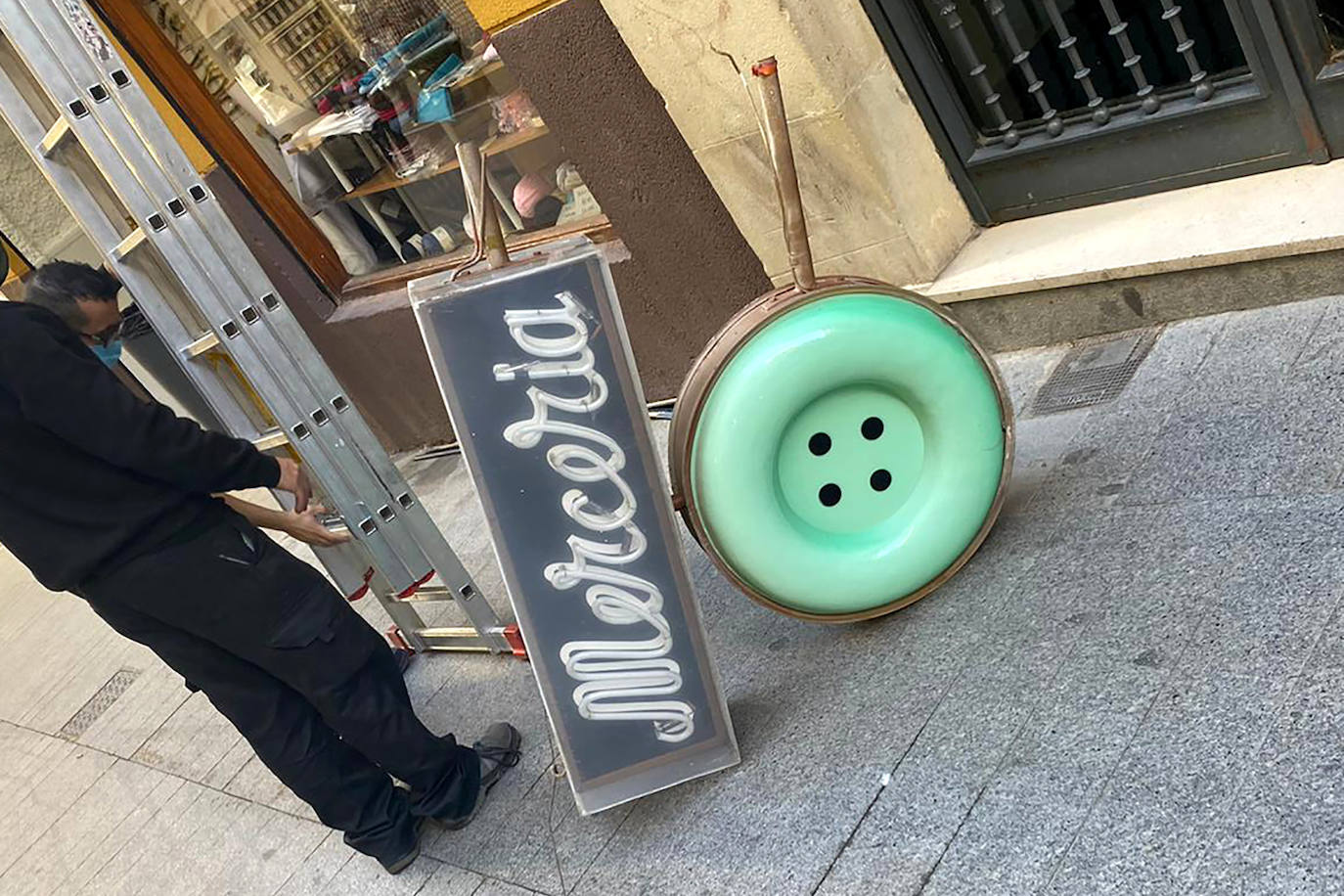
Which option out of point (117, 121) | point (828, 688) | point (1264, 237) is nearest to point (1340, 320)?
point (1264, 237)

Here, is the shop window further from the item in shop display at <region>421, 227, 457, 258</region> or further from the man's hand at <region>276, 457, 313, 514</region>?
the man's hand at <region>276, 457, 313, 514</region>

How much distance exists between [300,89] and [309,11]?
41cm

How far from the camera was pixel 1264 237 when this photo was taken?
127 inches

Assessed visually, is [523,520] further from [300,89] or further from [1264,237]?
[300,89]

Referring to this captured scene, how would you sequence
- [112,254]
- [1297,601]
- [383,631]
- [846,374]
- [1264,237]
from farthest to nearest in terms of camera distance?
1. [383,631]
2. [112,254]
3. [1264,237]
4. [846,374]
5. [1297,601]

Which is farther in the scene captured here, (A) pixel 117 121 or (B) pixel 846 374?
(A) pixel 117 121

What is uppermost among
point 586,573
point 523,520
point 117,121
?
point 117,121

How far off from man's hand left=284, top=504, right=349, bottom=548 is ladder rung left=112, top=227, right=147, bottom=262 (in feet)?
3.00

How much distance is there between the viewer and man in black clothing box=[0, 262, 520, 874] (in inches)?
109

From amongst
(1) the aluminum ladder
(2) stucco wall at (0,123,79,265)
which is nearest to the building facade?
(1) the aluminum ladder

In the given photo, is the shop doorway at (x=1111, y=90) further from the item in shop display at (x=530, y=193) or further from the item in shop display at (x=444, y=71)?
the item in shop display at (x=444, y=71)

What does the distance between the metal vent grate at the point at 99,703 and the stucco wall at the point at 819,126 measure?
3.57 m

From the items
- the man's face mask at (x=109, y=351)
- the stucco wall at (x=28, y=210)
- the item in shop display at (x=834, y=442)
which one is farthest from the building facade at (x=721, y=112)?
the stucco wall at (x=28, y=210)

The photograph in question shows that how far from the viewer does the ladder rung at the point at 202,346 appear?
3629 millimetres
